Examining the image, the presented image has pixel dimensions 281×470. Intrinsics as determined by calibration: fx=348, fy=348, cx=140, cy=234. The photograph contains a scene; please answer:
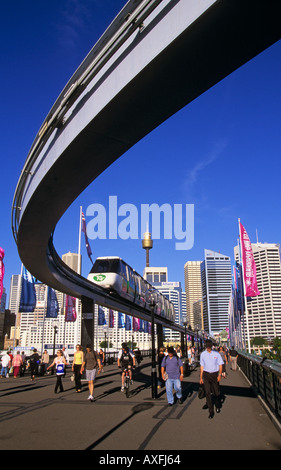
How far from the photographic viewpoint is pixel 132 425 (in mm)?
7805

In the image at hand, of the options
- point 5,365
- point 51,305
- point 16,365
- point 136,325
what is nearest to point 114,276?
point 16,365

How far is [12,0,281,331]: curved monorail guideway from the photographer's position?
5.30m

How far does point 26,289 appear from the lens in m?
28.3

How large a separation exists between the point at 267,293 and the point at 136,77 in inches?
6265

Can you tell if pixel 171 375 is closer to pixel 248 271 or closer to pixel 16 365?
pixel 16 365

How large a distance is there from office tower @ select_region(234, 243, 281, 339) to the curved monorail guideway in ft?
280

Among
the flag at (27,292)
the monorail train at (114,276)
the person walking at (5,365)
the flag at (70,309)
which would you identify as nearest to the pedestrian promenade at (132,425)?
the monorail train at (114,276)

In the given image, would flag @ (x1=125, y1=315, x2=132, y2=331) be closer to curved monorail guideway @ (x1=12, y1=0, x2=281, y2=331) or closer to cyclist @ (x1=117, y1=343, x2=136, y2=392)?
cyclist @ (x1=117, y1=343, x2=136, y2=392)

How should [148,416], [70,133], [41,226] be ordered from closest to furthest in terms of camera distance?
[70,133] → [148,416] → [41,226]

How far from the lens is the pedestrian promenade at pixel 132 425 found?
614cm

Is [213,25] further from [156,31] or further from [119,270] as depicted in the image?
[119,270]

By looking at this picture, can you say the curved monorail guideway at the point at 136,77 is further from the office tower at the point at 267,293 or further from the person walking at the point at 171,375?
the office tower at the point at 267,293
